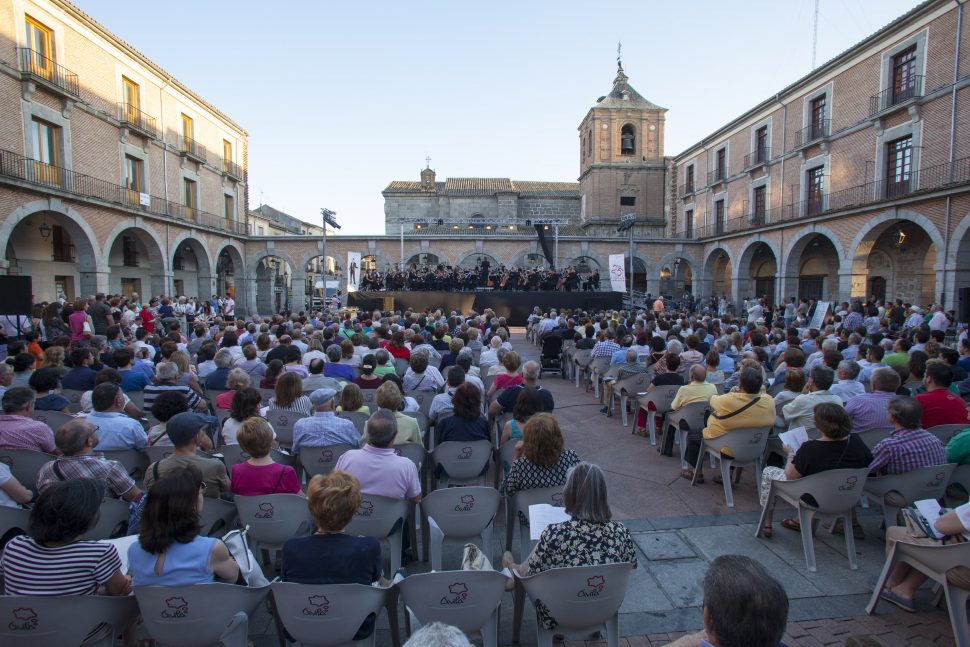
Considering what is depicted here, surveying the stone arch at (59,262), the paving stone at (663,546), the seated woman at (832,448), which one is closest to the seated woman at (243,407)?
the paving stone at (663,546)

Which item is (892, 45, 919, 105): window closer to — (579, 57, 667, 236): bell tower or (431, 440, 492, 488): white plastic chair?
(579, 57, 667, 236): bell tower

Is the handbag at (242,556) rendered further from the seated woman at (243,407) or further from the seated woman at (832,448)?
the seated woman at (832,448)

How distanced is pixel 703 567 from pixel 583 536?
173 centimetres

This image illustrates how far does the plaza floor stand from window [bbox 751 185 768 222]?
2264 centimetres

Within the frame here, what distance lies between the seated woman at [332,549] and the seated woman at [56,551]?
2.55 feet

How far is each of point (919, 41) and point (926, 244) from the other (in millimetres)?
6683

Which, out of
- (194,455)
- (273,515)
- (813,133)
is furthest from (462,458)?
(813,133)

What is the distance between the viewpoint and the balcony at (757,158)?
77.6 ft

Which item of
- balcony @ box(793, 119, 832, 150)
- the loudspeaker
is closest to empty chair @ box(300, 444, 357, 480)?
the loudspeaker

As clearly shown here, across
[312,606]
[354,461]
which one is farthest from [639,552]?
[312,606]

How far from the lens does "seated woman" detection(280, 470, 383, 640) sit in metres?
2.15

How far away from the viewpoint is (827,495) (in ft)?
10.9

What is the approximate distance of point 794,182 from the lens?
2208cm

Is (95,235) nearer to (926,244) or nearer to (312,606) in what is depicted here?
(312,606)
